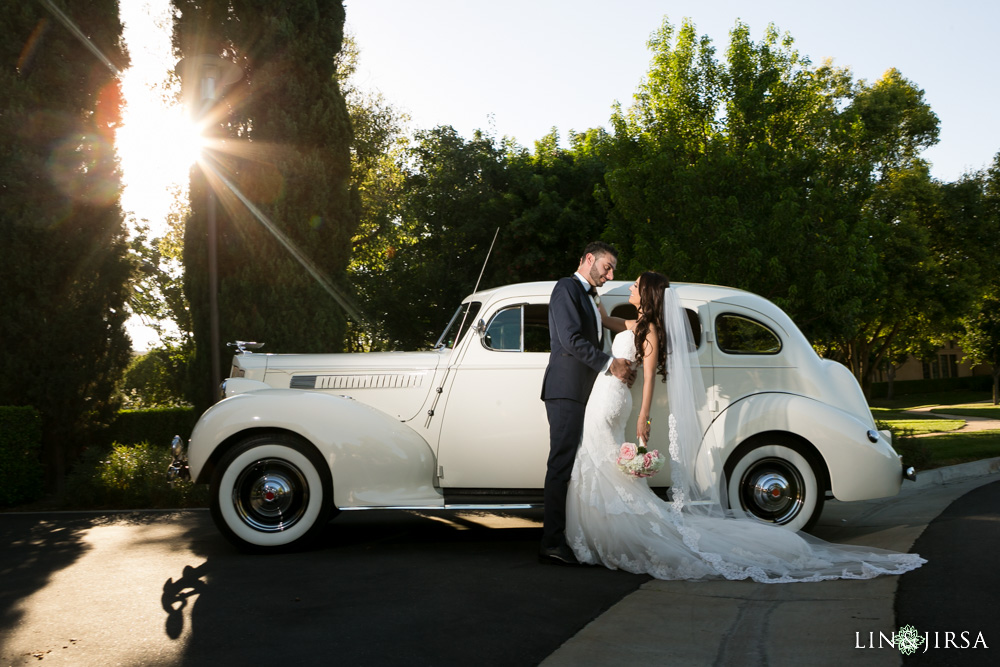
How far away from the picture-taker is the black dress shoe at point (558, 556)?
5.33 meters

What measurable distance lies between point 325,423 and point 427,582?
63.0 inches

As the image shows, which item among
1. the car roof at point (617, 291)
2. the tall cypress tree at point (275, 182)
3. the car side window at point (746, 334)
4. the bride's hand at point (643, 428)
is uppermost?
the tall cypress tree at point (275, 182)

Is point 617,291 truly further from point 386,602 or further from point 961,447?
point 961,447

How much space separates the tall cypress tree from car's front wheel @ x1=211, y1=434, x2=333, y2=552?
6470mm

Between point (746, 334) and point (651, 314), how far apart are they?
69.9 inches

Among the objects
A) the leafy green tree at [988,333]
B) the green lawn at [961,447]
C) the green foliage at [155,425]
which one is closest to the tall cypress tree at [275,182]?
the green foliage at [155,425]

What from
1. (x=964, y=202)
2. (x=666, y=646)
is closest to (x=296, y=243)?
(x=666, y=646)

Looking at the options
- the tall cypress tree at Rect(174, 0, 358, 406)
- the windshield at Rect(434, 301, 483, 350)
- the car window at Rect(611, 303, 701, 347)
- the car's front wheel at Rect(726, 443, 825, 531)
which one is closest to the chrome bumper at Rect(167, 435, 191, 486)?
the windshield at Rect(434, 301, 483, 350)

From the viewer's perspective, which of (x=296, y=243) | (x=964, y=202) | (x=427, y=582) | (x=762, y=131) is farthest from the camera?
(x=964, y=202)

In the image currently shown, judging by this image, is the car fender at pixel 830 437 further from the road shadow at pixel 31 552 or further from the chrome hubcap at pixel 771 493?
the road shadow at pixel 31 552

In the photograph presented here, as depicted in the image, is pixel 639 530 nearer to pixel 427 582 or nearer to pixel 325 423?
pixel 427 582

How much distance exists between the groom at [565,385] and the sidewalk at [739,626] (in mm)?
836

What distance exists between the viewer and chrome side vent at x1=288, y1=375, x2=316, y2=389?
639cm

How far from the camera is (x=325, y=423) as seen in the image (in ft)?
19.4
